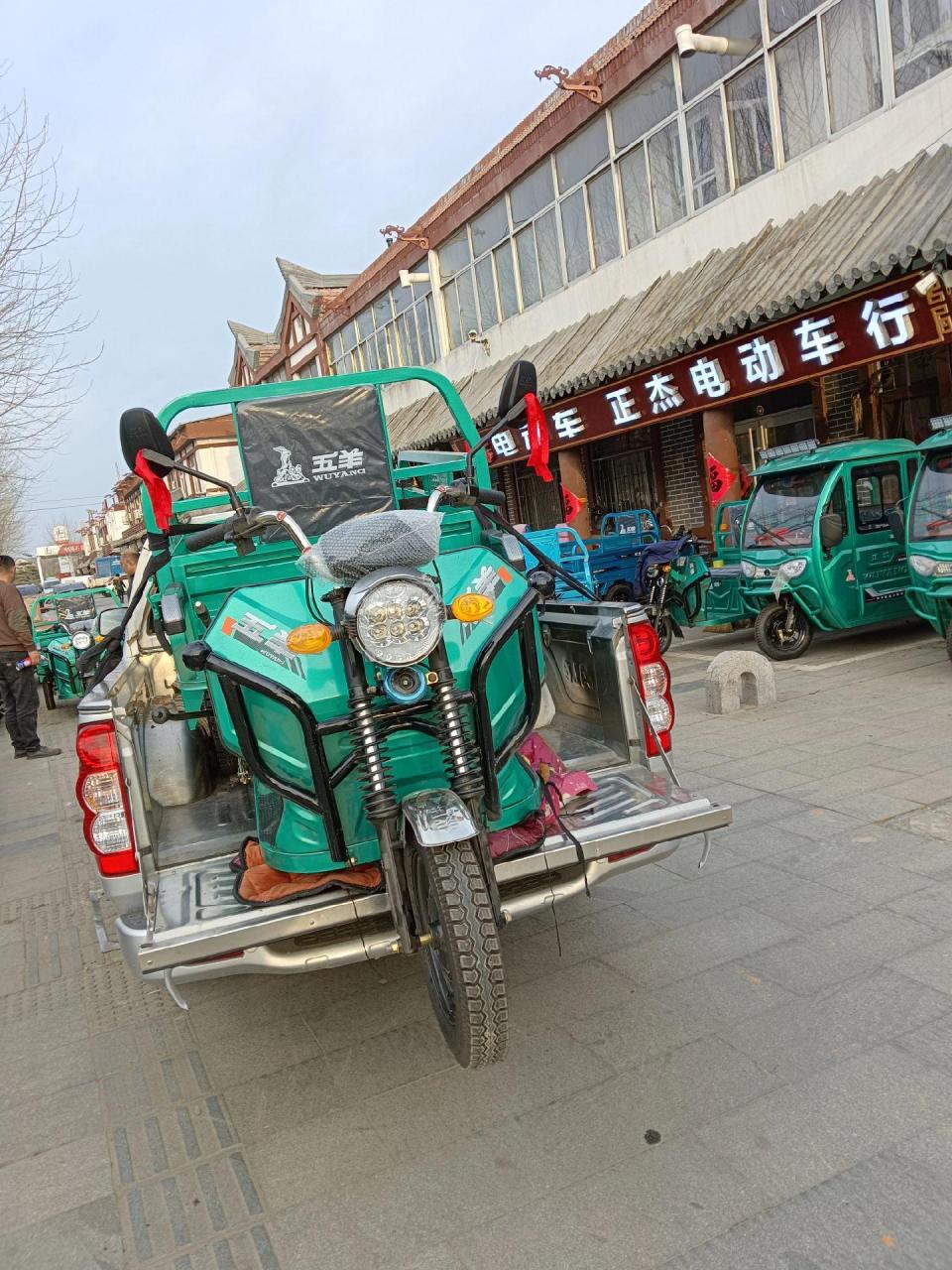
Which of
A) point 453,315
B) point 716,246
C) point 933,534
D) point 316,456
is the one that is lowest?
point 933,534

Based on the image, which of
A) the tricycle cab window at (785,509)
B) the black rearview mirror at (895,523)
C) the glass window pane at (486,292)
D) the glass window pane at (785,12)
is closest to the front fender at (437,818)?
the tricycle cab window at (785,509)

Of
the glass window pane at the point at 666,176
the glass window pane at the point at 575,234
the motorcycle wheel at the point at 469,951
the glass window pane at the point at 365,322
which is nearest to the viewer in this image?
the motorcycle wheel at the point at 469,951

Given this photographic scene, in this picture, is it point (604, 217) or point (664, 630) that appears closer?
point (664, 630)

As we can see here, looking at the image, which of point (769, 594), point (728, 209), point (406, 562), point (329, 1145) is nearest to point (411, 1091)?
point (329, 1145)

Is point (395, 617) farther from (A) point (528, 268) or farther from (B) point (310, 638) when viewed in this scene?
(A) point (528, 268)

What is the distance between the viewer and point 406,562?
115 inches

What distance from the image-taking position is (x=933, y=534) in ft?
27.5

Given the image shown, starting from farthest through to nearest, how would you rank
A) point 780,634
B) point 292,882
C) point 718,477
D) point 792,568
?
1. point 718,477
2. point 780,634
3. point 792,568
4. point 292,882

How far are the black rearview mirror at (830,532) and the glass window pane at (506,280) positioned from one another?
1090 centimetres

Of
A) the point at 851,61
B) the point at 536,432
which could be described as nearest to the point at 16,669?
the point at 536,432

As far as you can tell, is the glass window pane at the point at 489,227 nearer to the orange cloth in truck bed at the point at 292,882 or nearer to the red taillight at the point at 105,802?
the red taillight at the point at 105,802

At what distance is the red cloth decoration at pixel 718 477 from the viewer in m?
12.8

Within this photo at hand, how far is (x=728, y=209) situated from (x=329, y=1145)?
13.3 meters

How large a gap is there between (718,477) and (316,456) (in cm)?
893
